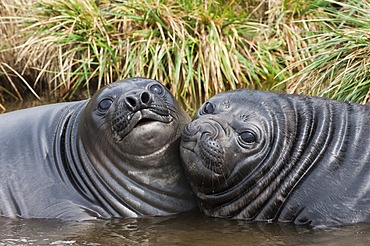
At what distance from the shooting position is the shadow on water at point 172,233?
6871 mm

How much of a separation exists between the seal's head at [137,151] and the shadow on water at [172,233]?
181 millimetres

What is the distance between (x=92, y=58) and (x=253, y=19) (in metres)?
2.56

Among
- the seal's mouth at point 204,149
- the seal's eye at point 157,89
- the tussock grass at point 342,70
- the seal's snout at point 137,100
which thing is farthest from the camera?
the tussock grass at point 342,70

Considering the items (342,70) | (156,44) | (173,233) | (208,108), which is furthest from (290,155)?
(156,44)

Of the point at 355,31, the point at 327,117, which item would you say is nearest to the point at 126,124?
the point at 327,117

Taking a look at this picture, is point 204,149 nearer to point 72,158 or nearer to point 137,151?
point 137,151

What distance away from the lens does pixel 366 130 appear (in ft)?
24.3

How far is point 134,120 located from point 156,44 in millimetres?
4878

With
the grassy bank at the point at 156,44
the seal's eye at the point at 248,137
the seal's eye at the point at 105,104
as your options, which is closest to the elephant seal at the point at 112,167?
the seal's eye at the point at 105,104

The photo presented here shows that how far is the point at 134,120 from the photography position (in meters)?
7.57

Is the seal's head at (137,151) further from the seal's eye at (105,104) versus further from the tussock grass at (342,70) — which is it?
the tussock grass at (342,70)

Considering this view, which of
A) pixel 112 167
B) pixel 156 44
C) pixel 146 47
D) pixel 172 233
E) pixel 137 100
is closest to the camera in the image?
pixel 172 233

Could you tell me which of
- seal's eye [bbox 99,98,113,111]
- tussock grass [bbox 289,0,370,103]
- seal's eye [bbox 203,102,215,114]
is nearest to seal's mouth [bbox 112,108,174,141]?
seal's eye [bbox 99,98,113,111]

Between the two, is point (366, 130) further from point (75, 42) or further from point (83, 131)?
point (75, 42)
